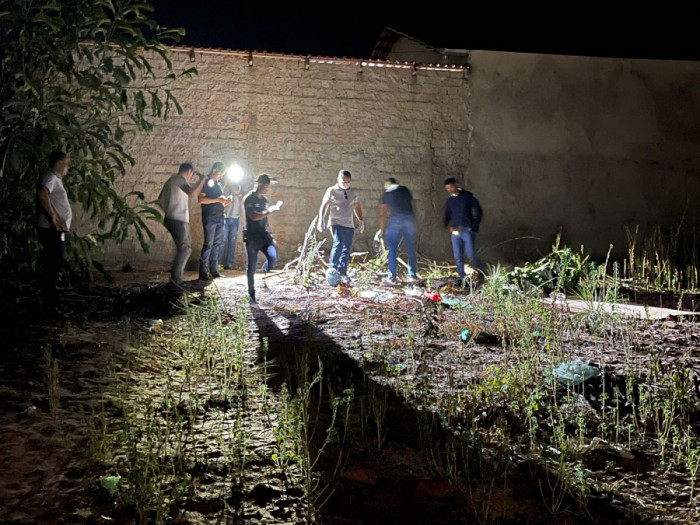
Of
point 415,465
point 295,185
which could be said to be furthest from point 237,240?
point 415,465

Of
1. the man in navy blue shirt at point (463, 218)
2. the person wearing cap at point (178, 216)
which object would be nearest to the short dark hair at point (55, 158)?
the person wearing cap at point (178, 216)

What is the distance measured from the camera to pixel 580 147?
12.0m

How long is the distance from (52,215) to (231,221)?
443 centimetres

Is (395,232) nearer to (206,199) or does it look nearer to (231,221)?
(231,221)

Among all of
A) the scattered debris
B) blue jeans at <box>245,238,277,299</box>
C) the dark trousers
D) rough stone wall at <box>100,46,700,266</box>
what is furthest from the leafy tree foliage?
the scattered debris

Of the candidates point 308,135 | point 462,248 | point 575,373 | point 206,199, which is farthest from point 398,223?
point 575,373

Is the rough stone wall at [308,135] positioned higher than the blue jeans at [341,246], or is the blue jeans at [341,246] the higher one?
the rough stone wall at [308,135]

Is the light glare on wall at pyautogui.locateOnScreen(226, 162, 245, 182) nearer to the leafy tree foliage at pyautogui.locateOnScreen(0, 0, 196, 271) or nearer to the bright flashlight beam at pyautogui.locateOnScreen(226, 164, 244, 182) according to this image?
the bright flashlight beam at pyautogui.locateOnScreen(226, 164, 244, 182)

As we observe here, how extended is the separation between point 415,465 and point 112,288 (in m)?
6.09

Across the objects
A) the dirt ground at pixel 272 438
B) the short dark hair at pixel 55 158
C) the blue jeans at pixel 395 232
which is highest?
the short dark hair at pixel 55 158

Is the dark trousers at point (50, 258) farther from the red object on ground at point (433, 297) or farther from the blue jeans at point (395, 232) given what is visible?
the blue jeans at point (395, 232)

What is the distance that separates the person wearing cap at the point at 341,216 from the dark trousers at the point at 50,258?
4.01 meters

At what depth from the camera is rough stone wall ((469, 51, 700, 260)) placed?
11.8 metres

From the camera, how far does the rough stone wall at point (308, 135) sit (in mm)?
10977
